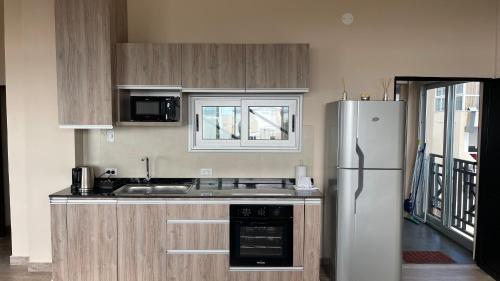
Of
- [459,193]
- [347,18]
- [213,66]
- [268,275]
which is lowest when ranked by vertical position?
[268,275]

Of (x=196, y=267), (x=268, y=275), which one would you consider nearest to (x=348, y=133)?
(x=268, y=275)

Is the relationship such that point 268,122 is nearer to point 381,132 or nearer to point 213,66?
point 213,66

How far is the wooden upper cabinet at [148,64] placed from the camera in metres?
3.65

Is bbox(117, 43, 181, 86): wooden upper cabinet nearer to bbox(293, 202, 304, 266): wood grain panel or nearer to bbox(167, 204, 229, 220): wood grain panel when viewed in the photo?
bbox(167, 204, 229, 220): wood grain panel

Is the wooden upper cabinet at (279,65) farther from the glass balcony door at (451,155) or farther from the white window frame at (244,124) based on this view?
the glass balcony door at (451,155)

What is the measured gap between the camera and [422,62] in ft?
13.2

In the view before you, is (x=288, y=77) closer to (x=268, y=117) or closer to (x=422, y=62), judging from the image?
(x=268, y=117)

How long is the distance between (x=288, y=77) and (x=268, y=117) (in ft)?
1.79

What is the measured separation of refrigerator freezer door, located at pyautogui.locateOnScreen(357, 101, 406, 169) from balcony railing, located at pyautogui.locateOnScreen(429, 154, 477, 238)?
203 cm

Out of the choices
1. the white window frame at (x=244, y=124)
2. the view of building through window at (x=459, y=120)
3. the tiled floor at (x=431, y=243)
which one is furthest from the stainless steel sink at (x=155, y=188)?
the view of building through window at (x=459, y=120)

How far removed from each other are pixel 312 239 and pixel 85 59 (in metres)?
2.73

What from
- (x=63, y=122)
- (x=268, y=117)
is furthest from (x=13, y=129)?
(x=268, y=117)

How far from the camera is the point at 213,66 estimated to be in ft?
12.0

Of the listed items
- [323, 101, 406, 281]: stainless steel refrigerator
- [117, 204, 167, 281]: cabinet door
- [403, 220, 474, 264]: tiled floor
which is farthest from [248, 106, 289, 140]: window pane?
[403, 220, 474, 264]: tiled floor
